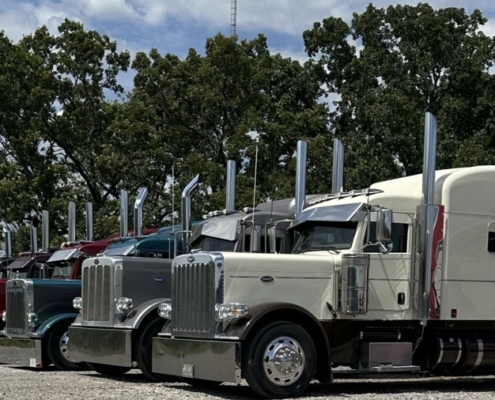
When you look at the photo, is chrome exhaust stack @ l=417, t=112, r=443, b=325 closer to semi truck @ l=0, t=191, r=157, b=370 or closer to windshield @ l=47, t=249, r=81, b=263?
semi truck @ l=0, t=191, r=157, b=370

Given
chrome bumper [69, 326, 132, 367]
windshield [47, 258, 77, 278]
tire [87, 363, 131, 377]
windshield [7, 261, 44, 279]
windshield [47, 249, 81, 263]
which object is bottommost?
tire [87, 363, 131, 377]

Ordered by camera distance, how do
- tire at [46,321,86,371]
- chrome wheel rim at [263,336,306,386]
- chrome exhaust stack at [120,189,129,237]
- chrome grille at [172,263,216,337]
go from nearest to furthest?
chrome wheel rim at [263,336,306,386], chrome grille at [172,263,216,337], tire at [46,321,86,371], chrome exhaust stack at [120,189,129,237]

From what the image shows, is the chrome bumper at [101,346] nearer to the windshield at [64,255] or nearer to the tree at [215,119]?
the windshield at [64,255]

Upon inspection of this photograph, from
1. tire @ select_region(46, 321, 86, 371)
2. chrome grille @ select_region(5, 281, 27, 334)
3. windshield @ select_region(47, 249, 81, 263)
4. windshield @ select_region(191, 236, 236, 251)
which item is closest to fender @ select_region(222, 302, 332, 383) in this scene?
windshield @ select_region(191, 236, 236, 251)

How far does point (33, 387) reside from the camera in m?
12.6

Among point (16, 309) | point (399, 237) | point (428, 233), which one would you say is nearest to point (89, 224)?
point (16, 309)

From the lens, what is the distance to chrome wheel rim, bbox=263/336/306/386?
11469mm

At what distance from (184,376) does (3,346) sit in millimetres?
6114

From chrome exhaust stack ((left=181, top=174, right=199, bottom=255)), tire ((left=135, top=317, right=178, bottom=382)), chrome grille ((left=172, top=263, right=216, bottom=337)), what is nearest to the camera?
chrome grille ((left=172, top=263, right=216, bottom=337))

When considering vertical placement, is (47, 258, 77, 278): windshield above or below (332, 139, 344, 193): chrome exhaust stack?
below

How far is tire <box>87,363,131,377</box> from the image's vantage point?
49.3 feet

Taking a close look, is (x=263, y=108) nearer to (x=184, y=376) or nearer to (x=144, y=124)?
(x=144, y=124)

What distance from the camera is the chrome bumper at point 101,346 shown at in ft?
44.9

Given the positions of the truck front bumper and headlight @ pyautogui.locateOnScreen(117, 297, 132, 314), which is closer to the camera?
the truck front bumper
